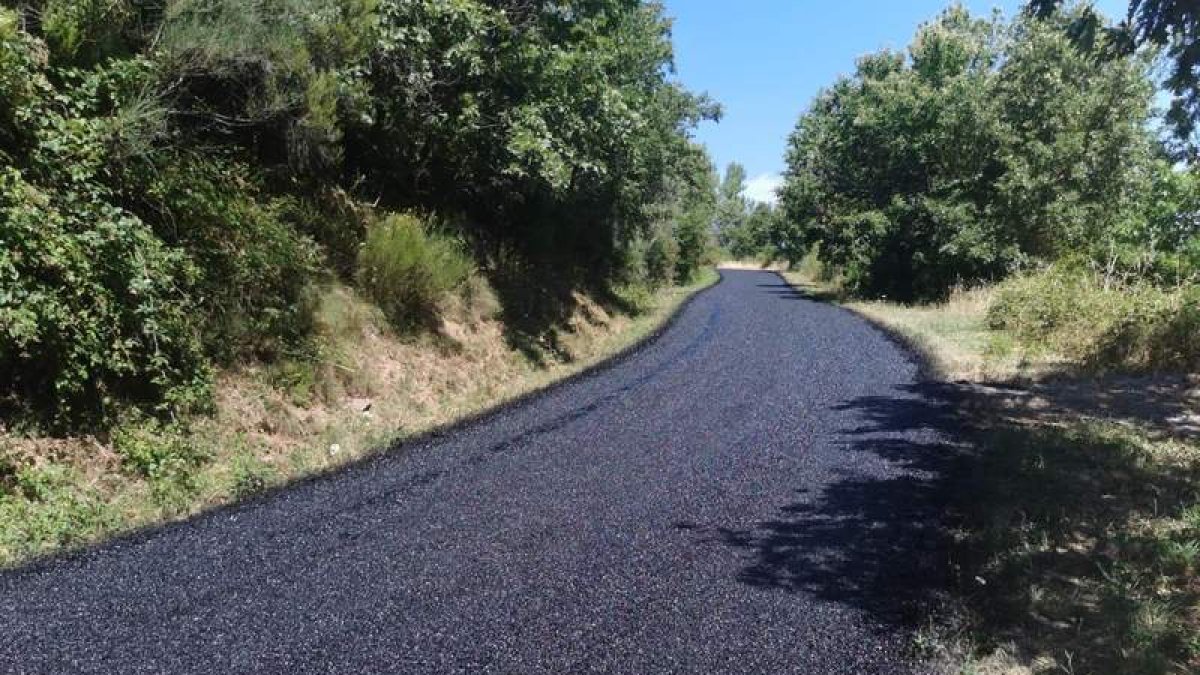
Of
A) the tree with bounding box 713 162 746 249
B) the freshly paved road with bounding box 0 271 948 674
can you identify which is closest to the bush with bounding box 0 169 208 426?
the freshly paved road with bounding box 0 271 948 674

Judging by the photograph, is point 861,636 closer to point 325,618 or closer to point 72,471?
point 325,618

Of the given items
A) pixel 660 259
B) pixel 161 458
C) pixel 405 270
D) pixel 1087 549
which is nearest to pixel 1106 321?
pixel 1087 549

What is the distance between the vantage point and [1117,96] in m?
23.6

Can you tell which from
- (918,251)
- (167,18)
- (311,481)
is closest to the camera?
(311,481)

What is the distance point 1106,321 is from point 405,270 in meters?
10.6

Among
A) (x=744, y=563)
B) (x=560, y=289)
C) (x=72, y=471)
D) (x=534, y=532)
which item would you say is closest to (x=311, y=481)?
(x=72, y=471)

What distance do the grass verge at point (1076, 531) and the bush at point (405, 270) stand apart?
7311 mm

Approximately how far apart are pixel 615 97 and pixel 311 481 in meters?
9.73

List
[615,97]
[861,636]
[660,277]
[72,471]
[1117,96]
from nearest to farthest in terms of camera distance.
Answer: [861,636] < [72,471] < [615,97] < [1117,96] < [660,277]

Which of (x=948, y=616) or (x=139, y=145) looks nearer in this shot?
(x=948, y=616)

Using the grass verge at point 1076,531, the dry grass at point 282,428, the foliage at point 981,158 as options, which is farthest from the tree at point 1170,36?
the foliage at point 981,158

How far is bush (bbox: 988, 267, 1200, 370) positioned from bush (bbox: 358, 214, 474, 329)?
9.59 metres

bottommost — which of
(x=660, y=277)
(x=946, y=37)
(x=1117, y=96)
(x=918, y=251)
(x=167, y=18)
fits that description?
(x=660, y=277)

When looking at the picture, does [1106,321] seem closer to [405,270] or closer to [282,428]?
[405,270]
